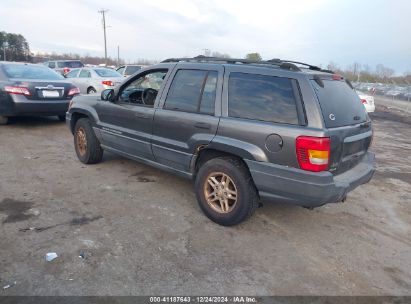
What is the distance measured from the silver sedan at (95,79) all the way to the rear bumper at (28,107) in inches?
162

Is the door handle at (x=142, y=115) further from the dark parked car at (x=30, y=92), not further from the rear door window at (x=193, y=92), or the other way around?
the dark parked car at (x=30, y=92)

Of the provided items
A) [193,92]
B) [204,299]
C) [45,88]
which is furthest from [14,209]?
[45,88]

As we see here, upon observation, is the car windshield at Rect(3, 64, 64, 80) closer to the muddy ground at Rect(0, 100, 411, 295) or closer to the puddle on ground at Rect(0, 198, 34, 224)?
the muddy ground at Rect(0, 100, 411, 295)

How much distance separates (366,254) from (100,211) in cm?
292

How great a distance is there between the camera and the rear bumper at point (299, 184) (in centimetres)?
317

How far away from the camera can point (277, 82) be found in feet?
11.2

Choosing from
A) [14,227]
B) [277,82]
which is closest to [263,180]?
[277,82]

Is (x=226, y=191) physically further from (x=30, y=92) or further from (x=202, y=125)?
(x=30, y=92)

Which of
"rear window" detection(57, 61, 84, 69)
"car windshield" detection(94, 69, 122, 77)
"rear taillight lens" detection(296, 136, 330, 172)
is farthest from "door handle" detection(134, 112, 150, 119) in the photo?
"rear window" detection(57, 61, 84, 69)

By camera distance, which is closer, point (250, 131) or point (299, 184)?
point (299, 184)

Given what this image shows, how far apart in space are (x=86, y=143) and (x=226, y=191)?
2897 mm

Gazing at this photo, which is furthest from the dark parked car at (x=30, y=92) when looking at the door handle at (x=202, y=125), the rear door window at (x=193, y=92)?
the door handle at (x=202, y=125)

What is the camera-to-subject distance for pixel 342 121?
344 cm

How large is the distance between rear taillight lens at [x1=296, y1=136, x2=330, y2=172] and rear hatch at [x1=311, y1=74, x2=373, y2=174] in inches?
3.8
